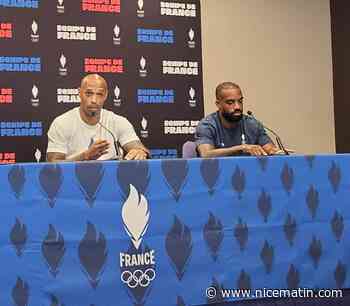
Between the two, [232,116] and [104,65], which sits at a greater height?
[104,65]

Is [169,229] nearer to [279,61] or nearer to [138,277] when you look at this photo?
[138,277]

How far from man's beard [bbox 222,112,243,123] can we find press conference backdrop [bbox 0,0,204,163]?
710 mm

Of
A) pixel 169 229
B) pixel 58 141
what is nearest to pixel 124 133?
pixel 58 141

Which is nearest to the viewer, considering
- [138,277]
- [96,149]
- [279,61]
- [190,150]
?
[138,277]

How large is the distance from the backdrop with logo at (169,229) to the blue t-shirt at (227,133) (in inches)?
41.1

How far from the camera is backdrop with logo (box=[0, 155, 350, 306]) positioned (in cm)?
166

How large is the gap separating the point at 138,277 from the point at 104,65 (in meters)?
2.12

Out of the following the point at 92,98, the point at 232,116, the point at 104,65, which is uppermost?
the point at 104,65

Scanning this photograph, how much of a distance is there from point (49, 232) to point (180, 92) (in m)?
2.24

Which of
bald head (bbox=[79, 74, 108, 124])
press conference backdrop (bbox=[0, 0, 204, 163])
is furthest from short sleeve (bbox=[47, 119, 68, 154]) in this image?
press conference backdrop (bbox=[0, 0, 204, 163])

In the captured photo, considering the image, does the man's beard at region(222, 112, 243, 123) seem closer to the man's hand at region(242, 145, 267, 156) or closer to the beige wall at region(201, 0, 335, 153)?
the man's hand at region(242, 145, 267, 156)

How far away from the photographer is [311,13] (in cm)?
426

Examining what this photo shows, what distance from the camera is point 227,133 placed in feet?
10.1

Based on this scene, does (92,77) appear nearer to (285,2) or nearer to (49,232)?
(49,232)
